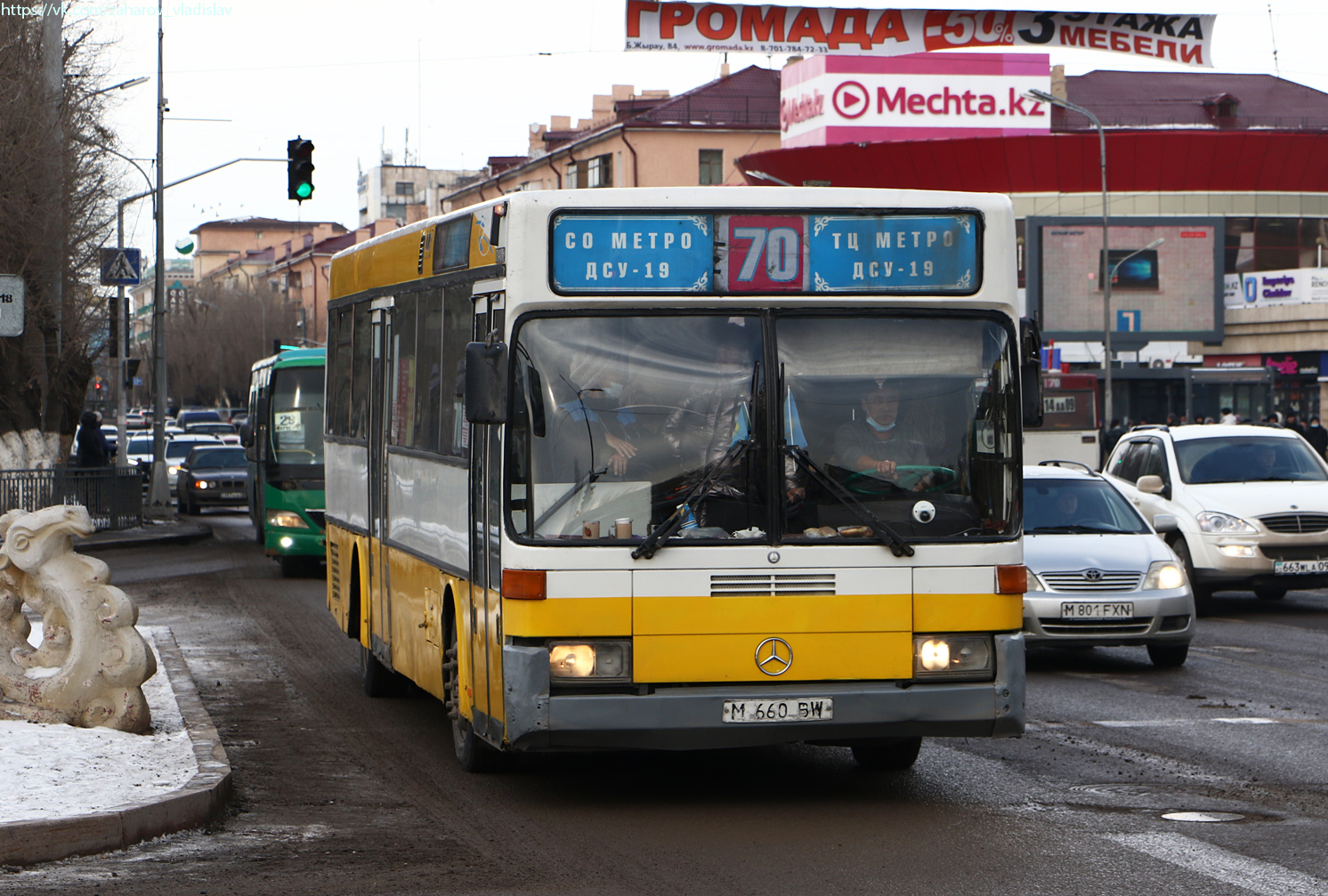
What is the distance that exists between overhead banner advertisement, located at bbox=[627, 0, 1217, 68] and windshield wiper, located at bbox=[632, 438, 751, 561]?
18005mm

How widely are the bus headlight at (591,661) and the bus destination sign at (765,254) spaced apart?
1.47 m

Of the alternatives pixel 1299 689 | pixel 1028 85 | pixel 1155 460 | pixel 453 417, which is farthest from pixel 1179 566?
pixel 1028 85

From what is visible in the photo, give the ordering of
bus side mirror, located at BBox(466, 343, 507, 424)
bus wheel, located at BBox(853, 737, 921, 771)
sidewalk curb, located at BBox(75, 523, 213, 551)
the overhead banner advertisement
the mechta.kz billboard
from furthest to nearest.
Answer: the mechta.kz billboard, sidewalk curb, located at BBox(75, 523, 213, 551), the overhead banner advertisement, bus wheel, located at BBox(853, 737, 921, 771), bus side mirror, located at BBox(466, 343, 507, 424)

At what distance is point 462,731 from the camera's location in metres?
8.97

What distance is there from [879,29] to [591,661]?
19093mm

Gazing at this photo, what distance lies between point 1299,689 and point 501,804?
638cm

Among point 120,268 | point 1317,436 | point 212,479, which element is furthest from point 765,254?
point 212,479

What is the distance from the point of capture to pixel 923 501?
777cm

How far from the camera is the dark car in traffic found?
129ft

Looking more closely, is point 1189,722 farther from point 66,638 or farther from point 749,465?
point 66,638

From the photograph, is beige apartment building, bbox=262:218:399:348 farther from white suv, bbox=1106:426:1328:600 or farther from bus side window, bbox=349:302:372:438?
bus side window, bbox=349:302:372:438

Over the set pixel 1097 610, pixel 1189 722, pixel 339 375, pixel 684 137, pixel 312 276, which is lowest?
pixel 1189 722

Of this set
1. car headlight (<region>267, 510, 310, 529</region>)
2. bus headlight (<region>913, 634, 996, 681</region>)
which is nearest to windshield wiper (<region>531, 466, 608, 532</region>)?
bus headlight (<region>913, 634, 996, 681</region>)

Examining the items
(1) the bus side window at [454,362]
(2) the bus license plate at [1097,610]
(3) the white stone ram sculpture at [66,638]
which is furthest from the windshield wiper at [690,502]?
(2) the bus license plate at [1097,610]
